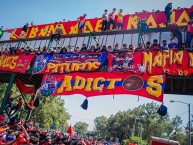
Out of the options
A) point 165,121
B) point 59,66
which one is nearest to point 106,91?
point 59,66

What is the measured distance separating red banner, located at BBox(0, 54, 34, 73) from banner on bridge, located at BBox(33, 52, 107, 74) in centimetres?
77

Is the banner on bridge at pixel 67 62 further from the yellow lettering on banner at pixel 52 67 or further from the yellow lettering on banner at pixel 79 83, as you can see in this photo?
the yellow lettering on banner at pixel 79 83

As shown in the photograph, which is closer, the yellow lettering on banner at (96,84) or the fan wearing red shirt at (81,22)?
the yellow lettering on banner at (96,84)

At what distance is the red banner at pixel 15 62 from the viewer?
13.1m

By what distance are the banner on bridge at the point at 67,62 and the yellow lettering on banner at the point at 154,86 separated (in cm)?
265

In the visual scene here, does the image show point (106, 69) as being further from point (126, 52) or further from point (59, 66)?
point (59, 66)

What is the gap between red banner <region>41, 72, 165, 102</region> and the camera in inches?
352

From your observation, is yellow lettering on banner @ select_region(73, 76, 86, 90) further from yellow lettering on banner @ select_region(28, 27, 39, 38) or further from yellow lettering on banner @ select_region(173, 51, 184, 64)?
yellow lettering on banner @ select_region(28, 27, 39, 38)

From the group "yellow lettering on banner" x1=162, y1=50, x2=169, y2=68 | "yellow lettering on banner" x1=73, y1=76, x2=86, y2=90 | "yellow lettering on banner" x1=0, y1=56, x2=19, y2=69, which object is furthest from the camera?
"yellow lettering on banner" x1=0, y1=56, x2=19, y2=69

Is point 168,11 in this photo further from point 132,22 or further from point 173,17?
point 132,22

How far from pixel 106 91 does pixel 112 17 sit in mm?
5937

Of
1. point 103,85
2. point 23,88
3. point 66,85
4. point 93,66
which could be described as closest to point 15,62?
point 23,88

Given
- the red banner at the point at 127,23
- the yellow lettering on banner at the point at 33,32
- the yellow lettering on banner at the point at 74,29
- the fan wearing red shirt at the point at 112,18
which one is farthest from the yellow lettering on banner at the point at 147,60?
the yellow lettering on banner at the point at 33,32

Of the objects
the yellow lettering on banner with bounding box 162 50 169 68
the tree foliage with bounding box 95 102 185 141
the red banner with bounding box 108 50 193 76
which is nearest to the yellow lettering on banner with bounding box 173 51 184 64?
the red banner with bounding box 108 50 193 76
